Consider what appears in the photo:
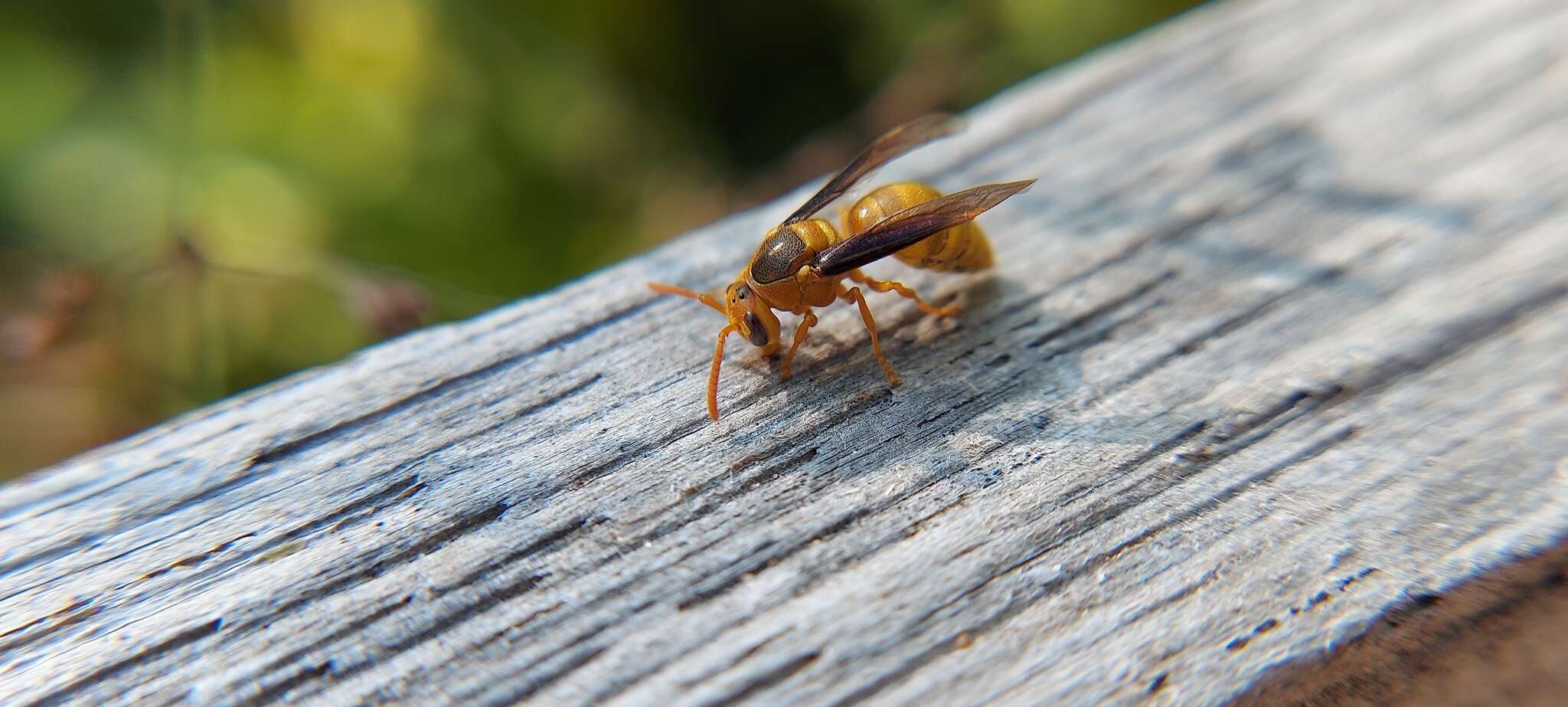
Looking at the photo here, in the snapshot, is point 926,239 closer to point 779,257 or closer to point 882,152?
point 779,257

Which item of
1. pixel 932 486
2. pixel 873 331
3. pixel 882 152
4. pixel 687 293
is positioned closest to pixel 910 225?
pixel 873 331

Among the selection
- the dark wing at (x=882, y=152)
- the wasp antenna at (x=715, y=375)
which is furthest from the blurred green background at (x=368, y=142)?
the wasp antenna at (x=715, y=375)

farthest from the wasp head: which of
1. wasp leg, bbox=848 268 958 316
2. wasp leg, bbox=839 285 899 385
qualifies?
wasp leg, bbox=848 268 958 316

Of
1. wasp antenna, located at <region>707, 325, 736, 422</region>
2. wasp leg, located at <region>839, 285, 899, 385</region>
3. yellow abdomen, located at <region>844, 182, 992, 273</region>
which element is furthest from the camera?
yellow abdomen, located at <region>844, 182, 992, 273</region>

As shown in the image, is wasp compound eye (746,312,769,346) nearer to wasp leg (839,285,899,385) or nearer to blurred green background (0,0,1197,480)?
wasp leg (839,285,899,385)

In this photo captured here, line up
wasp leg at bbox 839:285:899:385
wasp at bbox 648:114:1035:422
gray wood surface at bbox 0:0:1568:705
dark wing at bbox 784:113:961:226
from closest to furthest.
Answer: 1. gray wood surface at bbox 0:0:1568:705
2. wasp leg at bbox 839:285:899:385
3. wasp at bbox 648:114:1035:422
4. dark wing at bbox 784:113:961:226

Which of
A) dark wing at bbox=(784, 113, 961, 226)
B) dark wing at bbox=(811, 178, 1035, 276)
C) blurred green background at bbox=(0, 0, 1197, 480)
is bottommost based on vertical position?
dark wing at bbox=(811, 178, 1035, 276)

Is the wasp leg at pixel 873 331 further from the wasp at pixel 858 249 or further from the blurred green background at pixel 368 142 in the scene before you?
the blurred green background at pixel 368 142
